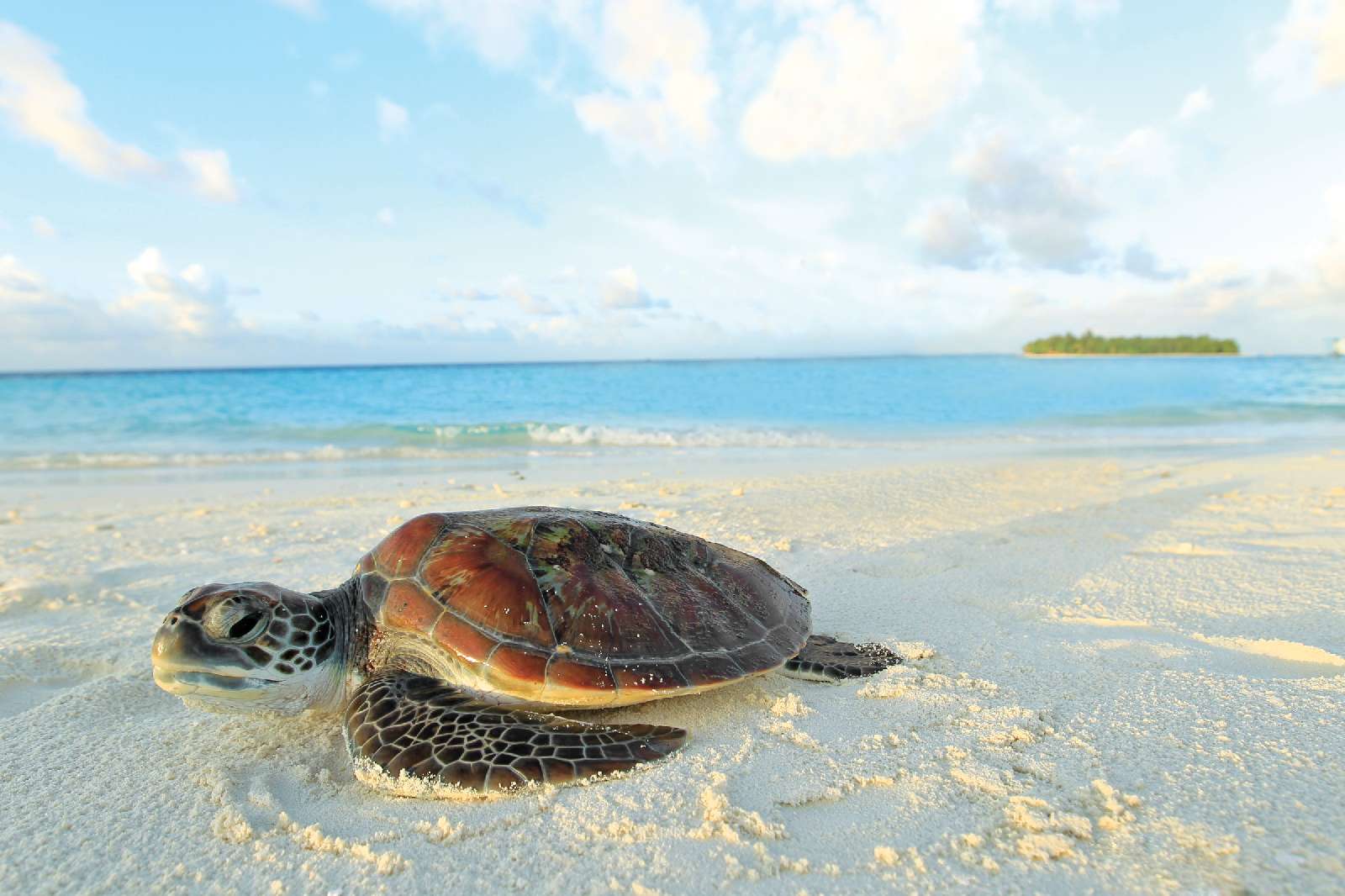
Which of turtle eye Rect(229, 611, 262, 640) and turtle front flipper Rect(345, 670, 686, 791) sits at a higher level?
turtle eye Rect(229, 611, 262, 640)

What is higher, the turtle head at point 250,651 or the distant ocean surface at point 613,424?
the turtle head at point 250,651

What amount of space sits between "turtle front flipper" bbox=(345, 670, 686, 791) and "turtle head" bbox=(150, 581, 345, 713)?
19 centimetres

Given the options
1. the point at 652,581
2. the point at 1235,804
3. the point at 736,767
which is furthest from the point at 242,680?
the point at 1235,804

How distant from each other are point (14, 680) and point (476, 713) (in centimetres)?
216

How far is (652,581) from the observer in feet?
8.68

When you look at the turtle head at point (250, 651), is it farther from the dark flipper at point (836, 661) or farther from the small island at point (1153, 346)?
the small island at point (1153, 346)

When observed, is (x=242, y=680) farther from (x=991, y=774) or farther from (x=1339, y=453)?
(x=1339, y=453)

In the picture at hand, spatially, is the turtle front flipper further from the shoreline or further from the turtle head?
the shoreline

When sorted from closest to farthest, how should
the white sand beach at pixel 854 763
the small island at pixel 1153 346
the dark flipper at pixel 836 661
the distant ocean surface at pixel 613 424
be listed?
the white sand beach at pixel 854 763, the dark flipper at pixel 836 661, the distant ocean surface at pixel 613 424, the small island at pixel 1153 346

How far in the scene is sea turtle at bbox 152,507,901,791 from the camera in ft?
6.94

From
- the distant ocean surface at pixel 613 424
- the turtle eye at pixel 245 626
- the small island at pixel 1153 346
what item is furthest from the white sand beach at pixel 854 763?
the small island at pixel 1153 346

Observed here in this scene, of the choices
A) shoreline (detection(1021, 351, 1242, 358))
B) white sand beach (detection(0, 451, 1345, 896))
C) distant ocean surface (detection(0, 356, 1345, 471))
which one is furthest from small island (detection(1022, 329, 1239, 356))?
white sand beach (detection(0, 451, 1345, 896))

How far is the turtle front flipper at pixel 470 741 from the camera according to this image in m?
2.01

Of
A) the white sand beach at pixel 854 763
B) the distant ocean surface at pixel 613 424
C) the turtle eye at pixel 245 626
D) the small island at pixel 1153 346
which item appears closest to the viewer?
the white sand beach at pixel 854 763
